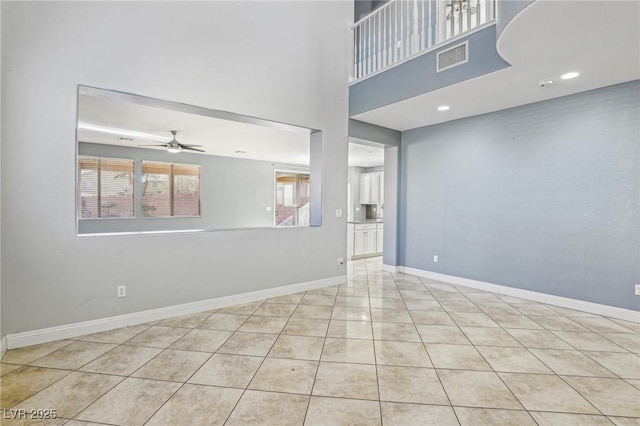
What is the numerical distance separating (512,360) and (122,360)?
3088 millimetres

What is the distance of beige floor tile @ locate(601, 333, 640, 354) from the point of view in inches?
106

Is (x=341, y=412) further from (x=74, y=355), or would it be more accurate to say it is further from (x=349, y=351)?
(x=74, y=355)

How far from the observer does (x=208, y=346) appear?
2.65m

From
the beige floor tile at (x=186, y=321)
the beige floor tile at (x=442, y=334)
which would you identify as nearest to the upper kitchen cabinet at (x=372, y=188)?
the beige floor tile at (x=442, y=334)

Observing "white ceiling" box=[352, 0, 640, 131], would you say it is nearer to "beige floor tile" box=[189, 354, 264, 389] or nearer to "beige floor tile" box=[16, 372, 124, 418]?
"beige floor tile" box=[189, 354, 264, 389]

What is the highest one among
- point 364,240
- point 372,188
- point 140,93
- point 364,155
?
point 364,155

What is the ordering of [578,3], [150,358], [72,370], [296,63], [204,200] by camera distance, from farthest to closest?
[204,200], [296,63], [150,358], [72,370], [578,3]

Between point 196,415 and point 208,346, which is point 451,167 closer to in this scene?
point 208,346

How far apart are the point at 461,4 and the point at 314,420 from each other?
4.67 meters

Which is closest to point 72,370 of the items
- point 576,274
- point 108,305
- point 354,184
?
point 108,305

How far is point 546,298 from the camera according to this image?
393 cm

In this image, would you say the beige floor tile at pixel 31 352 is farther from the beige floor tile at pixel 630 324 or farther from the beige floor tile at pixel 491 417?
the beige floor tile at pixel 630 324

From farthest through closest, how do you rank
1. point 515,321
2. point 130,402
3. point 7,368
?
point 515,321, point 7,368, point 130,402

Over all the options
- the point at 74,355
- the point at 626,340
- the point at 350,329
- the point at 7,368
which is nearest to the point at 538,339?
the point at 626,340
